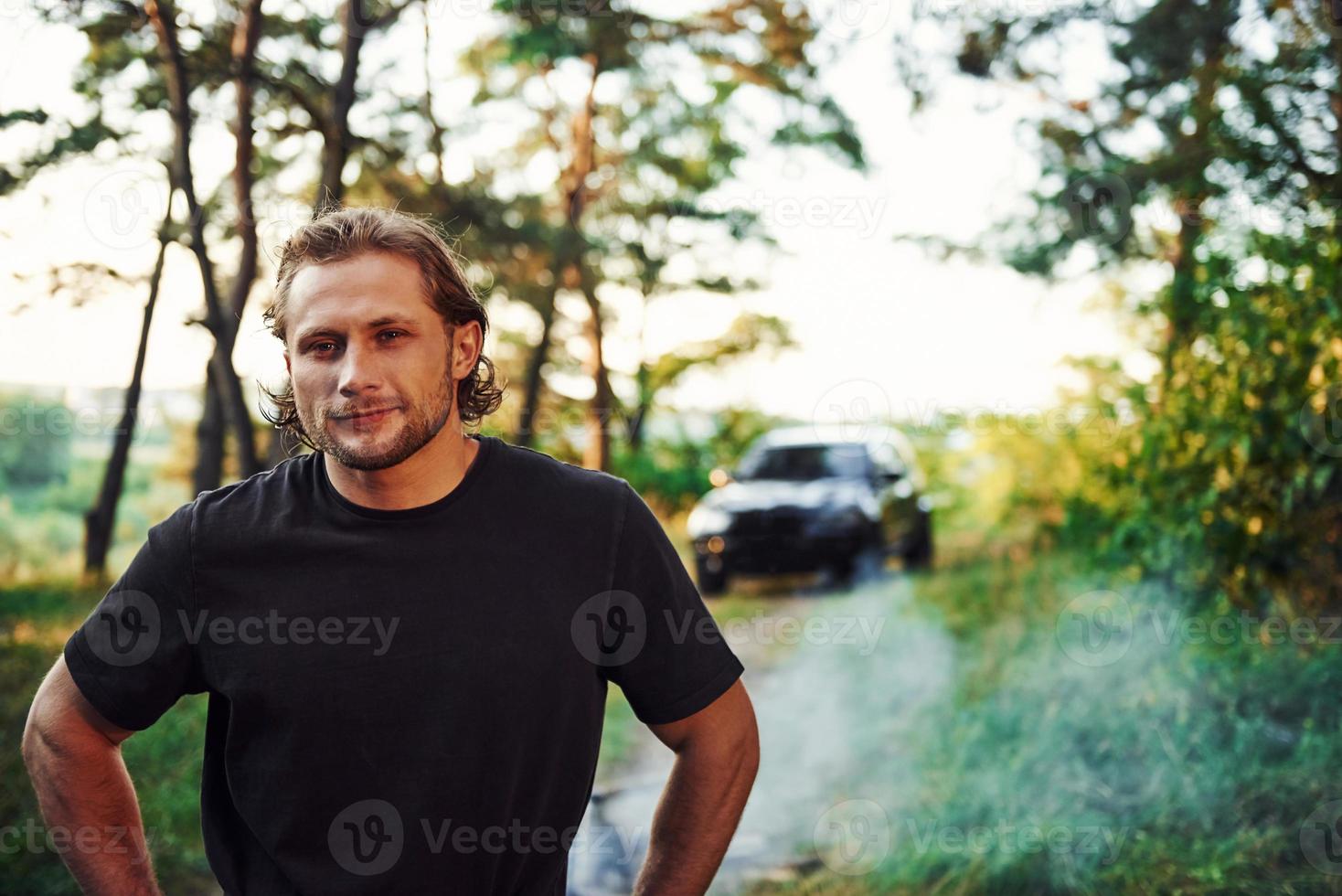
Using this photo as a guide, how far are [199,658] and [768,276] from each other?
16.8 m

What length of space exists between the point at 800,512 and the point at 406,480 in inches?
360

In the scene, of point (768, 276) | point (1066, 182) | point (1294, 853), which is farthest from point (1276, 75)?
point (768, 276)

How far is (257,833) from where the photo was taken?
200cm

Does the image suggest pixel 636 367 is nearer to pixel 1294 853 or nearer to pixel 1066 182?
pixel 1066 182

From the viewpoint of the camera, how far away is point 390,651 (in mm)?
1992

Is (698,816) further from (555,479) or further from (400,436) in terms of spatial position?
(400,436)

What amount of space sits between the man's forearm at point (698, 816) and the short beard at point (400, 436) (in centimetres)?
84

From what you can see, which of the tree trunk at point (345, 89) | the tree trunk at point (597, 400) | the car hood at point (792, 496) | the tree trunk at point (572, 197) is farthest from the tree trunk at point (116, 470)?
the tree trunk at point (597, 400)

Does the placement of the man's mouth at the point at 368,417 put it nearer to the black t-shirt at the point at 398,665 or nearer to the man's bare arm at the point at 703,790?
the black t-shirt at the point at 398,665

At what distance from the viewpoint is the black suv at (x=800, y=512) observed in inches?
432

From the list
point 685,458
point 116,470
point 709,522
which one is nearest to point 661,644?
point 116,470

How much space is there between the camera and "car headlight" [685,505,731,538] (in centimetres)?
1096

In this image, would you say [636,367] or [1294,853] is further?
[636,367]

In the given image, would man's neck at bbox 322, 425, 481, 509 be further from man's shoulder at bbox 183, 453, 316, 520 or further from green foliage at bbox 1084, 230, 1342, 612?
green foliage at bbox 1084, 230, 1342, 612
